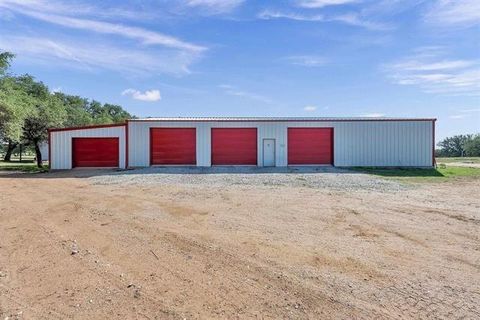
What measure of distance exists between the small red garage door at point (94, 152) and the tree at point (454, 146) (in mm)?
60528

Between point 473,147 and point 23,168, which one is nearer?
point 23,168

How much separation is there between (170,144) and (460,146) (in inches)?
2391

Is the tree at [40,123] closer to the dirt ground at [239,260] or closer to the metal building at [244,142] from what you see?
the metal building at [244,142]

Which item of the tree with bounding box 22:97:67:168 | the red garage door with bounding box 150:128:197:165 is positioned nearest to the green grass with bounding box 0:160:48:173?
the tree with bounding box 22:97:67:168

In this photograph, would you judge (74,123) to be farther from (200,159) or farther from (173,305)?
(173,305)

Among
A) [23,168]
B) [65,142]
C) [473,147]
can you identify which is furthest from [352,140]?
[473,147]

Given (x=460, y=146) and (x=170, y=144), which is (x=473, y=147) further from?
(x=170, y=144)

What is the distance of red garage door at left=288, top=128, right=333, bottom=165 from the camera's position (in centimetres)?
2391

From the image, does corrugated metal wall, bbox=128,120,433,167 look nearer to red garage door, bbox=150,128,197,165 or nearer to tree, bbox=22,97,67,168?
red garage door, bbox=150,128,197,165

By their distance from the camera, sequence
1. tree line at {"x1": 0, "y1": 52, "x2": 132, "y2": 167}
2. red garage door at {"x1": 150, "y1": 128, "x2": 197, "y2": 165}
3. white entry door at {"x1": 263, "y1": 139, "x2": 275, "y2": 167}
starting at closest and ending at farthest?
tree line at {"x1": 0, "y1": 52, "x2": 132, "y2": 167}
red garage door at {"x1": 150, "y1": 128, "x2": 197, "y2": 165}
white entry door at {"x1": 263, "y1": 139, "x2": 275, "y2": 167}

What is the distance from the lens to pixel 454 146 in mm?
65875

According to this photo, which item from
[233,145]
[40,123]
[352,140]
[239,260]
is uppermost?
[40,123]

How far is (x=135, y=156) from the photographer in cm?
2316

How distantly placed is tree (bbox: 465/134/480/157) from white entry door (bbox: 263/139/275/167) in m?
49.6
